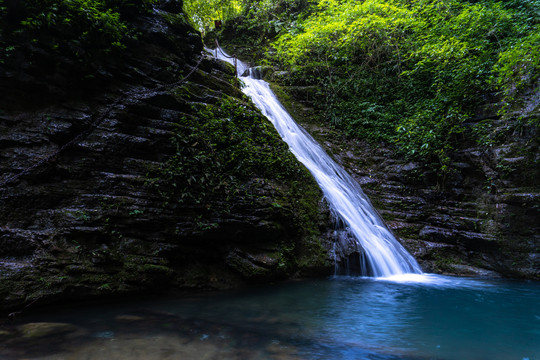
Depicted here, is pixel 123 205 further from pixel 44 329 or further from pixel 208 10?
pixel 208 10

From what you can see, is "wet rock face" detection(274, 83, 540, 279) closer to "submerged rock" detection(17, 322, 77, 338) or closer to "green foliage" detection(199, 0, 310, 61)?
"submerged rock" detection(17, 322, 77, 338)

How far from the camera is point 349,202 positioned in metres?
7.32

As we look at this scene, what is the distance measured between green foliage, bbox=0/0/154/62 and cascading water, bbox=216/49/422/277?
96.3 inches

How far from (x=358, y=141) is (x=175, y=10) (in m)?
7.31

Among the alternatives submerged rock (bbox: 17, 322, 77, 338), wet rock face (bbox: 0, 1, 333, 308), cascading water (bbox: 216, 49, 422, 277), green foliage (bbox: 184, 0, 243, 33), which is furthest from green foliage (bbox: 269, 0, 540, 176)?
submerged rock (bbox: 17, 322, 77, 338)

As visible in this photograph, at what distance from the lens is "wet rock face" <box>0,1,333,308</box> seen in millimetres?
3482

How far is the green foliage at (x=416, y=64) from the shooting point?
7801mm

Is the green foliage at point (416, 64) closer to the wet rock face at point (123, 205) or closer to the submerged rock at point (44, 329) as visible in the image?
the wet rock face at point (123, 205)

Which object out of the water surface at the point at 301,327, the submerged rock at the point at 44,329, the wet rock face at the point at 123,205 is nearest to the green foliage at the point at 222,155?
the wet rock face at the point at 123,205

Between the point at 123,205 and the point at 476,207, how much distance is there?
8.59 meters

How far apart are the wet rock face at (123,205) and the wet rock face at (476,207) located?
3242 mm

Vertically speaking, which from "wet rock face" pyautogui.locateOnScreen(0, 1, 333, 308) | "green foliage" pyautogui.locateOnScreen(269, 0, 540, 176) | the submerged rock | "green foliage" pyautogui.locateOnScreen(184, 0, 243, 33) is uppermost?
"green foliage" pyautogui.locateOnScreen(184, 0, 243, 33)

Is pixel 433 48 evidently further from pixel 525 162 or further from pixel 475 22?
pixel 525 162

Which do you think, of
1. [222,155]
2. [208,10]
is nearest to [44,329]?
[222,155]
